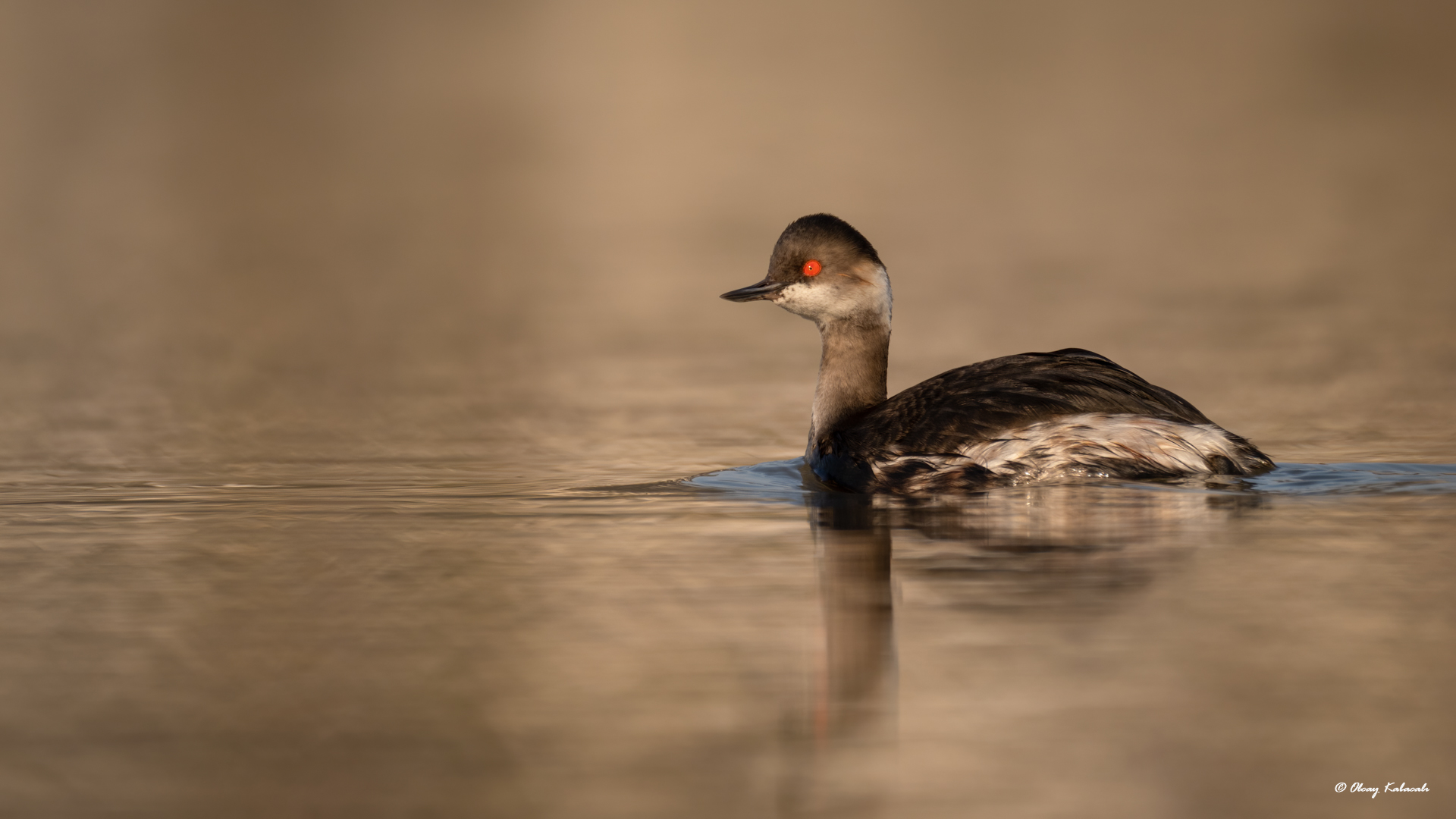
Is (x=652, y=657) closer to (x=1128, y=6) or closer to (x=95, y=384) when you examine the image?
(x=95, y=384)


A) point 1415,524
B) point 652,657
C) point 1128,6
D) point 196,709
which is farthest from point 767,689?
point 1128,6

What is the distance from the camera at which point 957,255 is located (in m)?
21.8

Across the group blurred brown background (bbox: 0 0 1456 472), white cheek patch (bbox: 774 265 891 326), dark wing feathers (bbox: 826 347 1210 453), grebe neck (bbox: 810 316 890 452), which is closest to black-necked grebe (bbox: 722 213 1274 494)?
dark wing feathers (bbox: 826 347 1210 453)

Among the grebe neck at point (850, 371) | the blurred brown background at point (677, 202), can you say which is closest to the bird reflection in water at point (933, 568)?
the grebe neck at point (850, 371)

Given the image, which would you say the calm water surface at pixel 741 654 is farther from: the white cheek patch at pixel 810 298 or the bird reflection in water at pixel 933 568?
the white cheek patch at pixel 810 298

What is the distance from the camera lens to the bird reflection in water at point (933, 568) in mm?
5203

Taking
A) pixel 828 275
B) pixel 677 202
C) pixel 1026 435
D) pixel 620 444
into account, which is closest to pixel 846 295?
pixel 828 275

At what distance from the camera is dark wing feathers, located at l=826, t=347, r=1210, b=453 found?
9.34 m

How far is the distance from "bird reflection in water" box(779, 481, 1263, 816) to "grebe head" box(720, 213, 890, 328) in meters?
1.47

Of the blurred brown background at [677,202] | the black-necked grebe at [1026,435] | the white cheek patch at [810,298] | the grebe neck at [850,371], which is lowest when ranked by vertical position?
the black-necked grebe at [1026,435]

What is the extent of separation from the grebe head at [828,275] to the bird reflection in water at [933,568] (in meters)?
1.47

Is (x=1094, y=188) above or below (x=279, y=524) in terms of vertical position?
above

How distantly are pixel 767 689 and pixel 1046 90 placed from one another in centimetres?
3938

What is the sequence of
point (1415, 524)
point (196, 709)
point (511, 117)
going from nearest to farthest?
point (196, 709) < point (1415, 524) < point (511, 117)
